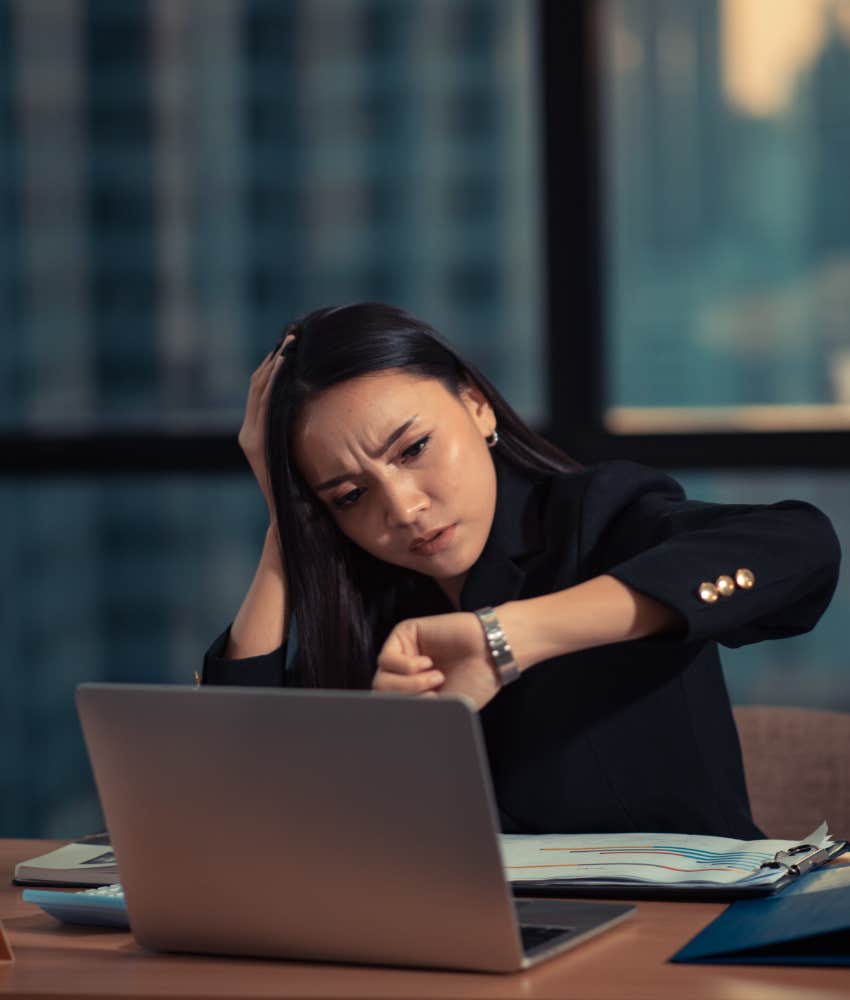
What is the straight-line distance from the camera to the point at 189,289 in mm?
3113

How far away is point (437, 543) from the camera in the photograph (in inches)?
61.7

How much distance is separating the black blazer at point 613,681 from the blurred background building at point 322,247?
1360 millimetres

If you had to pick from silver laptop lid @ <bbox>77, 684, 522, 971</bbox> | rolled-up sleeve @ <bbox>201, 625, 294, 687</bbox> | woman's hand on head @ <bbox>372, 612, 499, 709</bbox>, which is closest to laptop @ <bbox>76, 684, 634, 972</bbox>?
silver laptop lid @ <bbox>77, 684, 522, 971</bbox>

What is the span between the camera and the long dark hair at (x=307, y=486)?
5.10 feet

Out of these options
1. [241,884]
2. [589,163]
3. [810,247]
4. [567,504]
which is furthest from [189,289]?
[241,884]

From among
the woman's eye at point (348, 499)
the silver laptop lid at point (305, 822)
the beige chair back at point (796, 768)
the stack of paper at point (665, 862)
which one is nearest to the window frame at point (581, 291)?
the beige chair back at point (796, 768)

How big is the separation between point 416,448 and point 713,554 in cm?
34

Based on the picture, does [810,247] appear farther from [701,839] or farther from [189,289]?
[701,839]

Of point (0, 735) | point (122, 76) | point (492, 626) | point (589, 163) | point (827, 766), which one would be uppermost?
point (122, 76)

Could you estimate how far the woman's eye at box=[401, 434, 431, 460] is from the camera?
5.03 feet

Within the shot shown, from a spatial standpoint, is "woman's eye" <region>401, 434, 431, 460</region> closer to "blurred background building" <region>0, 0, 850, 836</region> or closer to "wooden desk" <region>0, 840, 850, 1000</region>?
"wooden desk" <region>0, 840, 850, 1000</region>

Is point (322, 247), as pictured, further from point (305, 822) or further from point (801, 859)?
point (305, 822)

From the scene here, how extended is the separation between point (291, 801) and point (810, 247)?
2.21 meters

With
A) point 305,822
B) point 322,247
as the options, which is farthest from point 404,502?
point 322,247
